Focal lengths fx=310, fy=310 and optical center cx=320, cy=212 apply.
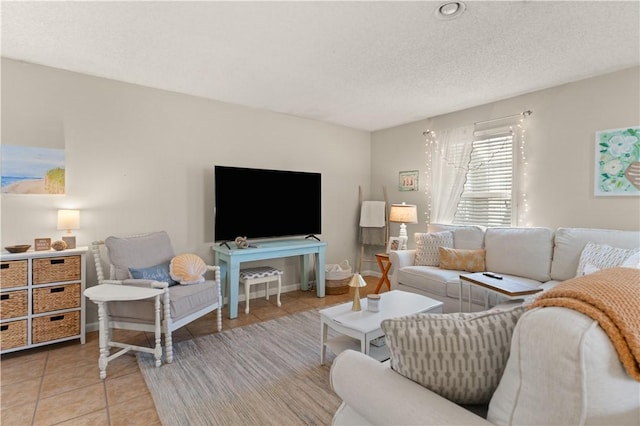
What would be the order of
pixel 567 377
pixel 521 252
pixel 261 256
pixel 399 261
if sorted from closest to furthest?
pixel 567 377, pixel 521 252, pixel 261 256, pixel 399 261

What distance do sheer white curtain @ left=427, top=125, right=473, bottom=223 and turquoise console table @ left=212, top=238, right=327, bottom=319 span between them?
171 centimetres

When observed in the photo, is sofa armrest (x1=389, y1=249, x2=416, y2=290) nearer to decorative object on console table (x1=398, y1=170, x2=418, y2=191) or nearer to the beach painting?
decorative object on console table (x1=398, y1=170, x2=418, y2=191)

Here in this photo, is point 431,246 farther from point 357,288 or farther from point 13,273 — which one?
point 13,273

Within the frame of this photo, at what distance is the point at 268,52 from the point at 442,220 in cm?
307

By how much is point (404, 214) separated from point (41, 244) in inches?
155

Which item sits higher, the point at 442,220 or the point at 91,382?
the point at 442,220

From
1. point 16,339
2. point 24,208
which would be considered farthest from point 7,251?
point 16,339

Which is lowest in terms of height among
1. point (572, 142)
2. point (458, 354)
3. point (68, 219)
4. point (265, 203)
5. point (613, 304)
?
point (458, 354)

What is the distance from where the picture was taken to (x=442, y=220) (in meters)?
4.27

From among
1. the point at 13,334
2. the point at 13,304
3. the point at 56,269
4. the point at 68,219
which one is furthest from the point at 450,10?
the point at 13,334

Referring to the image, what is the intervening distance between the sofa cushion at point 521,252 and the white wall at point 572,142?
376mm

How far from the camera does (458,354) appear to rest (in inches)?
37.0

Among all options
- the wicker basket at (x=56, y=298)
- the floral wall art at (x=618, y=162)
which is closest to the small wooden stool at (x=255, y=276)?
the wicker basket at (x=56, y=298)

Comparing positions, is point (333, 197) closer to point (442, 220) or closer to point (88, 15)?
point (442, 220)
